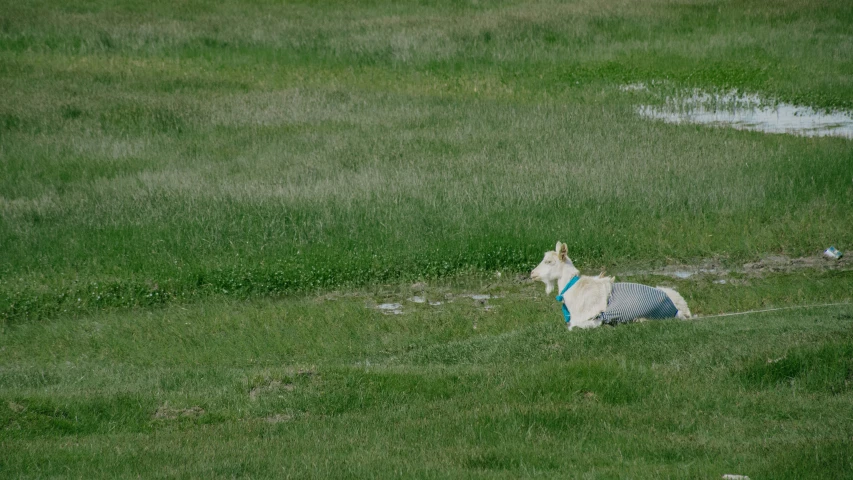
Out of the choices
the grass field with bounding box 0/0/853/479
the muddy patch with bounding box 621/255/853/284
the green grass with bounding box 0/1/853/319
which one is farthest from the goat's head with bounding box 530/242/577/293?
the green grass with bounding box 0/1/853/319

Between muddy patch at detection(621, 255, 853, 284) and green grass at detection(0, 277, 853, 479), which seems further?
muddy patch at detection(621, 255, 853, 284)

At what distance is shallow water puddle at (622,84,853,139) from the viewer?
86.2 ft

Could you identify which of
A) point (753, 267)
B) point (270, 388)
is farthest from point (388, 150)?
point (270, 388)

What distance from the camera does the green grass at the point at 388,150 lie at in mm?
17453

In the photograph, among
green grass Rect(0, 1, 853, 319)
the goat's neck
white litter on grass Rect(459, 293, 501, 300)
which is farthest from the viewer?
green grass Rect(0, 1, 853, 319)

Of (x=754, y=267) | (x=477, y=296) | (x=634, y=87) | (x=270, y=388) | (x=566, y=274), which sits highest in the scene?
(x=566, y=274)

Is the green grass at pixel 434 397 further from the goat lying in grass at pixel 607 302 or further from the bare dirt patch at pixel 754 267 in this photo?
the bare dirt patch at pixel 754 267

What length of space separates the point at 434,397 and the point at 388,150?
13.4m

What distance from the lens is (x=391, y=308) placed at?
1575 cm

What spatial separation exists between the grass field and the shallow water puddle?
81 centimetres

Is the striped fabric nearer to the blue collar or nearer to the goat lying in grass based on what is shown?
the goat lying in grass

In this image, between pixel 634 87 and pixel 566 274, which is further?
pixel 634 87

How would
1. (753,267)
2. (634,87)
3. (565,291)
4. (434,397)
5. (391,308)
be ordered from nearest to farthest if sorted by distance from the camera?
(434,397) → (565,291) → (391,308) → (753,267) → (634,87)

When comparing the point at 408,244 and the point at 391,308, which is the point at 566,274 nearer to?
the point at 391,308
